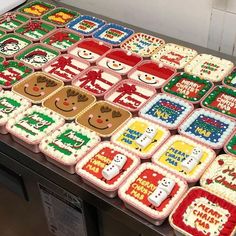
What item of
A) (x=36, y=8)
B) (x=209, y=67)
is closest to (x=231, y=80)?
(x=209, y=67)

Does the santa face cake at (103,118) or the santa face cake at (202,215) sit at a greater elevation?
the santa face cake at (103,118)

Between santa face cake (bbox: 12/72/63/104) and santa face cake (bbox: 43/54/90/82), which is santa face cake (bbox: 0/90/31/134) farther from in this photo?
santa face cake (bbox: 43/54/90/82)

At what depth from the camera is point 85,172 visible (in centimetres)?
105

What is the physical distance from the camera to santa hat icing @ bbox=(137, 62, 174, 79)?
1.34m

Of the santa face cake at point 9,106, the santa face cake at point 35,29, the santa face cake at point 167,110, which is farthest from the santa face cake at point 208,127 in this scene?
the santa face cake at point 35,29

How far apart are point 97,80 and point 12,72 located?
11.3 inches

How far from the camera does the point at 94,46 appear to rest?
1.47 m

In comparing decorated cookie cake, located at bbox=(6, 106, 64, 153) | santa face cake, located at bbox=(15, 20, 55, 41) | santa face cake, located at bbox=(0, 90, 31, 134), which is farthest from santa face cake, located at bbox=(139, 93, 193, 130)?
santa face cake, located at bbox=(15, 20, 55, 41)

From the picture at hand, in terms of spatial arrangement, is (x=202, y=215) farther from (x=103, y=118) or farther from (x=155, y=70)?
(x=155, y=70)

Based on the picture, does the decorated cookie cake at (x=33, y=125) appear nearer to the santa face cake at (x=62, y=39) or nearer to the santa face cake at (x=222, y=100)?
the santa face cake at (x=62, y=39)

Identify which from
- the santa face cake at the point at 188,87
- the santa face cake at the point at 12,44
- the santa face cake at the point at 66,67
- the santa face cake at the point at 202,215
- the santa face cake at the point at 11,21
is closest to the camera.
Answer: the santa face cake at the point at 202,215

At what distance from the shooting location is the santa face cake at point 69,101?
1230 mm

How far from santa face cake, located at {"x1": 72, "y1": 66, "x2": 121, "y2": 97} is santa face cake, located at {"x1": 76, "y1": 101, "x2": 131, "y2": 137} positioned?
0.22 ft

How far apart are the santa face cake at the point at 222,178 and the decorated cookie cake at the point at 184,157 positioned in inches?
0.7
